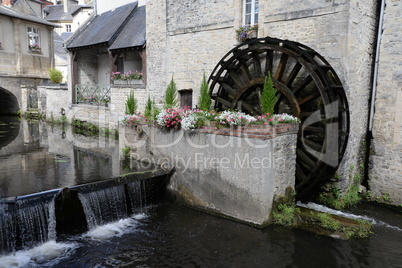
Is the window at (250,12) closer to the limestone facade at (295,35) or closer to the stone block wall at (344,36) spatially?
the limestone facade at (295,35)

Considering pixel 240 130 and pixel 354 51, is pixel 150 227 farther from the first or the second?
pixel 354 51

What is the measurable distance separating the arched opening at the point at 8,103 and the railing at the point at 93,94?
23.8ft

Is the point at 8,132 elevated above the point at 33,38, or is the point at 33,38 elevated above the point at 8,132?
the point at 33,38

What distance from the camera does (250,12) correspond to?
8633 mm

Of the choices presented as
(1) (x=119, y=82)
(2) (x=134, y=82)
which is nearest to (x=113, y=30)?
(1) (x=119, y=82)

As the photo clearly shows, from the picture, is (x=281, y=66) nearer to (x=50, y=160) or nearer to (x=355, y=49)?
(x=355, y=49)

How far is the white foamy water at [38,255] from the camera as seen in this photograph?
4.64 meters

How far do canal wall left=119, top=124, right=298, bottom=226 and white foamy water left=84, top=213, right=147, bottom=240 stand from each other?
1271mm

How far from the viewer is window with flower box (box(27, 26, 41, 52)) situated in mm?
21469

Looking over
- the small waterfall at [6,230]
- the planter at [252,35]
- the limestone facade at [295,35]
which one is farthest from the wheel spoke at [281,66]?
the small waterfall at [6,230]

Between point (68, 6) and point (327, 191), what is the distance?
136ft

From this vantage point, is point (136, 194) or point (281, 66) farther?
point (281, 66)

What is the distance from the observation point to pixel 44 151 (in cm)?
1062

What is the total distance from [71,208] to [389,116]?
22.9ft
